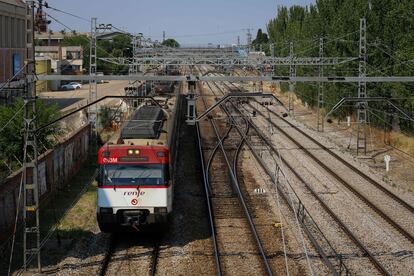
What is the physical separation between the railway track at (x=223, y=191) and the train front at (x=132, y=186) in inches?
75.8

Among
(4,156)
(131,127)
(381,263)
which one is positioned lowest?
(381,263)

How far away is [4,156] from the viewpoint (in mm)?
20578

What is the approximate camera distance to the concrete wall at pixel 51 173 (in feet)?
49.3

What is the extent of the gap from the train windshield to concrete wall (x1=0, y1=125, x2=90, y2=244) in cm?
271

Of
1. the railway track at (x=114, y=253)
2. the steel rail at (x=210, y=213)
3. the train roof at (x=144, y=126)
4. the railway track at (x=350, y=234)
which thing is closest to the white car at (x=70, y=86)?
the steel rail at (x=210, y=213)

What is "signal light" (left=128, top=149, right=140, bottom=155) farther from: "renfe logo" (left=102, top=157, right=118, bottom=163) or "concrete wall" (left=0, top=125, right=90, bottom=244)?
"concrete wall" (left=0, top=125, right=90, bottom=244)

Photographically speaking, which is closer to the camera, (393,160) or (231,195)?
(231,195)

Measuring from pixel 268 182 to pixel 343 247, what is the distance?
7658mm

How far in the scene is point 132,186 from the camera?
47.6 ft

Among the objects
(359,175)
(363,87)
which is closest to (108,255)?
(359,175)

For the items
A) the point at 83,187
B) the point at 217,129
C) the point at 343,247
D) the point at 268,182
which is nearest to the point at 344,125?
the point at 217,129

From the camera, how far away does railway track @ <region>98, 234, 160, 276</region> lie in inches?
525

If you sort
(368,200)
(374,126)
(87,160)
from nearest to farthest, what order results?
(368,200)
(87,160)
(374,126)

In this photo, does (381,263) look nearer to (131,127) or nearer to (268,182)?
(131,127)
